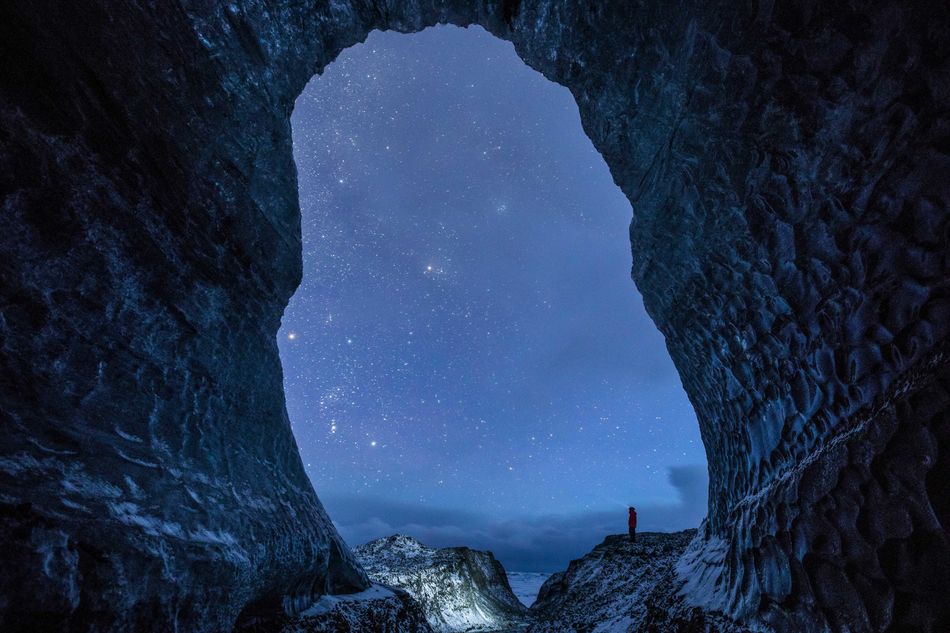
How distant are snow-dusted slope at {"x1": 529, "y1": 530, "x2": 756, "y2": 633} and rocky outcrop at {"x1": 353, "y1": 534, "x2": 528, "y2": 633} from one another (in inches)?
78.2

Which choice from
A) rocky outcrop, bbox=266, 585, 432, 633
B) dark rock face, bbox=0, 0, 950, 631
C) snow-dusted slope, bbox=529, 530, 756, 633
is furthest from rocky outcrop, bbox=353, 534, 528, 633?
dark rock face, bbox=0, 0, 950, 631

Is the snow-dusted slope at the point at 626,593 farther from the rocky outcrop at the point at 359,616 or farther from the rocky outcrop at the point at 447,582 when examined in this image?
the rocky outcrop at the point at 359,616

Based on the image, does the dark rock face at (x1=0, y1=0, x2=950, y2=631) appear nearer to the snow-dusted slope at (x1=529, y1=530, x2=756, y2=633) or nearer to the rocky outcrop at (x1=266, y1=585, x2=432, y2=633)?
the rocky outcrop at (x1=266, y1=585, x2=432, y2=633)

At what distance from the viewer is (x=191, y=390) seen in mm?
4391

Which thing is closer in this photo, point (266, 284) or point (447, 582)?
point (266, 284)

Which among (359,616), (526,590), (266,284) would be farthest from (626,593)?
(526,590)

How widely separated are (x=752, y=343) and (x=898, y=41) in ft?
9.42

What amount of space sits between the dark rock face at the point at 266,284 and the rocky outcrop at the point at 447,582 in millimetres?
8233

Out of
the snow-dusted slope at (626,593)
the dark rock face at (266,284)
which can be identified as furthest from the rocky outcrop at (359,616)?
the snow-dusted slope at (626,593)

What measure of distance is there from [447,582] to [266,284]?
13541 millimetres

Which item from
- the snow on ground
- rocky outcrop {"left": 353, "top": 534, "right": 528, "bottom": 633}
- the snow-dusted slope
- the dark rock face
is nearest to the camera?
the dark rock face

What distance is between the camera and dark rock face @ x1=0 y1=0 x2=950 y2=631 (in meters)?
2.44

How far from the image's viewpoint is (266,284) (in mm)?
6047

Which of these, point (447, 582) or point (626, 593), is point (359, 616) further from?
point (447, 582)
